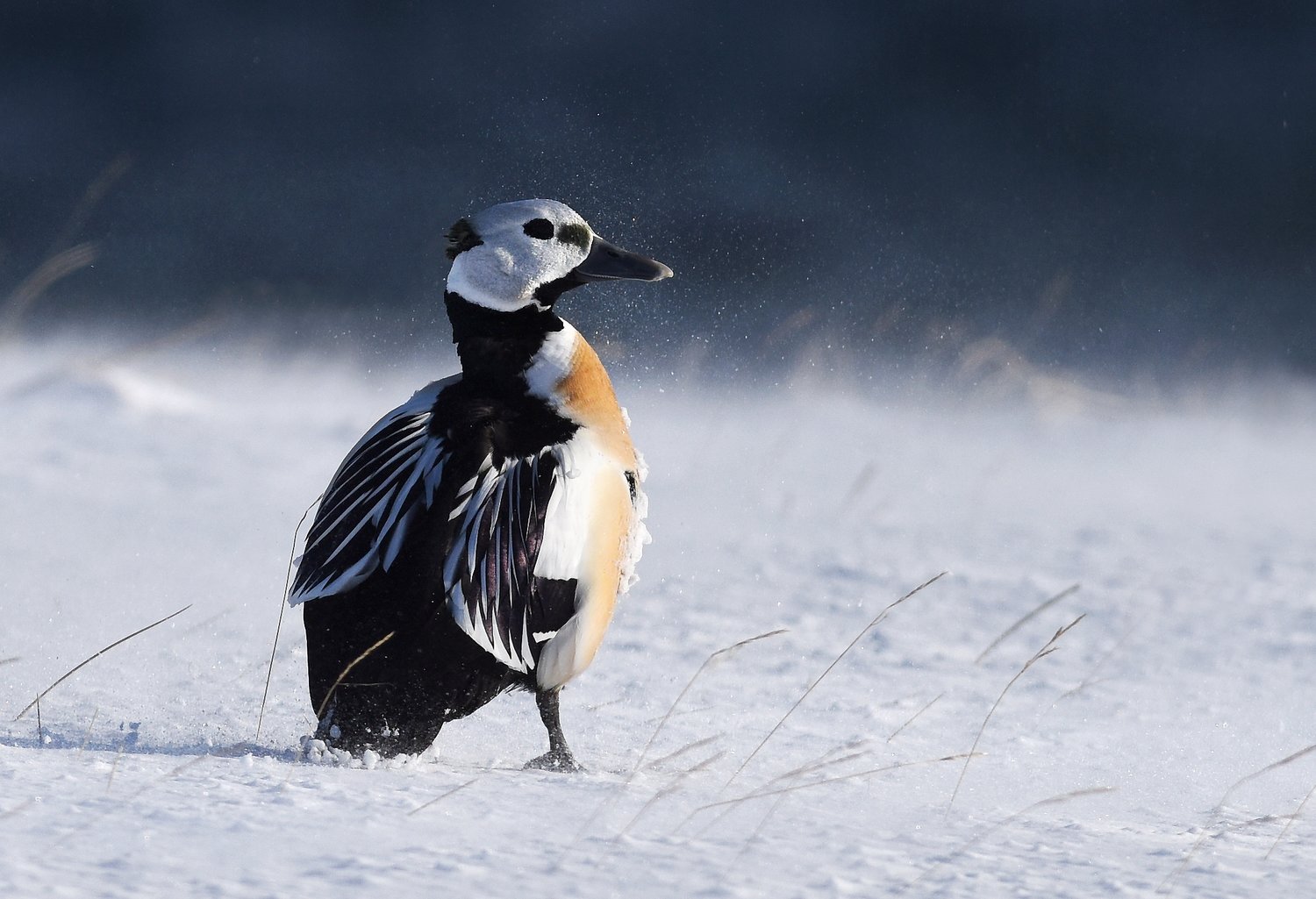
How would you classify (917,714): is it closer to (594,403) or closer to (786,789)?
(594,403)

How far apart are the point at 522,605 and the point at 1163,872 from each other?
1.30m

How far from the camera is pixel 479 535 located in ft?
8.84

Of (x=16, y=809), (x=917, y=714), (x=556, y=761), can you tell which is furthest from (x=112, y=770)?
(x=917, y=714)

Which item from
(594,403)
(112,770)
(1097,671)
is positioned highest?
(594,403)

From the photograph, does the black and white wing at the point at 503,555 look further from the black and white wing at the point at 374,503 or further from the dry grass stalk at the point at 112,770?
the dry grass stalk at the point at 112,770

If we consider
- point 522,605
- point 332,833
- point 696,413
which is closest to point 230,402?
point 696,413

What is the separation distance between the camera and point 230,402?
10055 millimetres

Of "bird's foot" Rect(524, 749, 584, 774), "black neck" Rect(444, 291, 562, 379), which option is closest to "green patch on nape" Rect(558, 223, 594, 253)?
"black neck" Rect(444, 291, 562, 379)

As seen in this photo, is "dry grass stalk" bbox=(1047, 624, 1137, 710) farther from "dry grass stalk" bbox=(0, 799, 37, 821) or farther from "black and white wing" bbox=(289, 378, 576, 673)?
"dry grass stalk" bbox=(0, 799, 37, 821)

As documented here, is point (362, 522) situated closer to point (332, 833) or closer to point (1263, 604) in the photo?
point (332, 833)

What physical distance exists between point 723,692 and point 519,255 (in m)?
Answer: 1.61

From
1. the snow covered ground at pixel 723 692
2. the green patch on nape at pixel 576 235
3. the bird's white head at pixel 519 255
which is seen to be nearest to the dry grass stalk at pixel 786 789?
the snow covered ground at pixel 723 692

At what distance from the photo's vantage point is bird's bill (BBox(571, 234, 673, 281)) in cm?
326

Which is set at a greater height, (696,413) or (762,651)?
(696,413)
